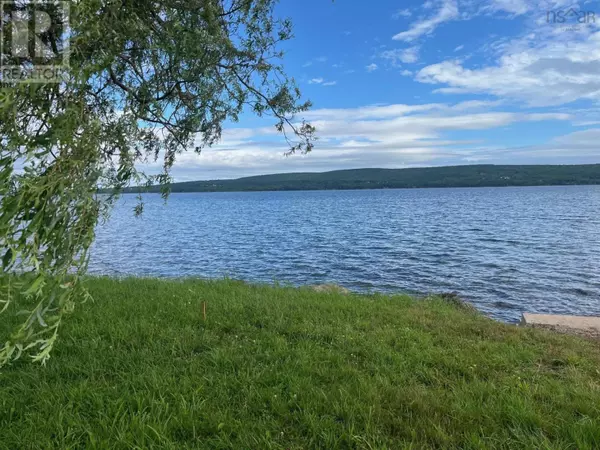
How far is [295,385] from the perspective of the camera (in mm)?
4848

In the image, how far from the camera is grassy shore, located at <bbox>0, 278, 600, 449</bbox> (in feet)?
12.9

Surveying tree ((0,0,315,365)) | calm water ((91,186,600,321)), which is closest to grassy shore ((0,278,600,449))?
tree ((0,0,315,365))

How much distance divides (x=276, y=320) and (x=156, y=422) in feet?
12.0

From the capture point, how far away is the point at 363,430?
A: 4000 millimetres

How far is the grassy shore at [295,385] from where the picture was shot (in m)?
3.93

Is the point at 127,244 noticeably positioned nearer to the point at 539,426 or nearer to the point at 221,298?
the point at 221,298

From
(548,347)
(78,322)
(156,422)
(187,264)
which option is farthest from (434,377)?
(187,264)

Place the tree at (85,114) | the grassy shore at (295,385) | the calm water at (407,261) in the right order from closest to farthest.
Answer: the tree at (85,114)
the grassy shore at (295,385)
the calm water at (407,261)

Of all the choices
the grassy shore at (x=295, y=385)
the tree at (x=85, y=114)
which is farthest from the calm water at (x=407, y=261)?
the tree at (x=85, y=114)

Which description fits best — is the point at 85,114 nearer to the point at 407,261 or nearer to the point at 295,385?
the point at 295,385

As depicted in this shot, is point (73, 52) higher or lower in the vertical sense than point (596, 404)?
higher

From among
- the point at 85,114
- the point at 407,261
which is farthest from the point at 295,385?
the point at 407,261

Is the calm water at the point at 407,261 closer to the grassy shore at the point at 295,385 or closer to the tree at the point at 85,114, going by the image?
the grassy shore at the point at 295,385

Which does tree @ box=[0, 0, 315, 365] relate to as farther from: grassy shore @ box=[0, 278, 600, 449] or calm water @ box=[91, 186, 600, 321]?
calm water @ box=[91, 186, 600, 321]
